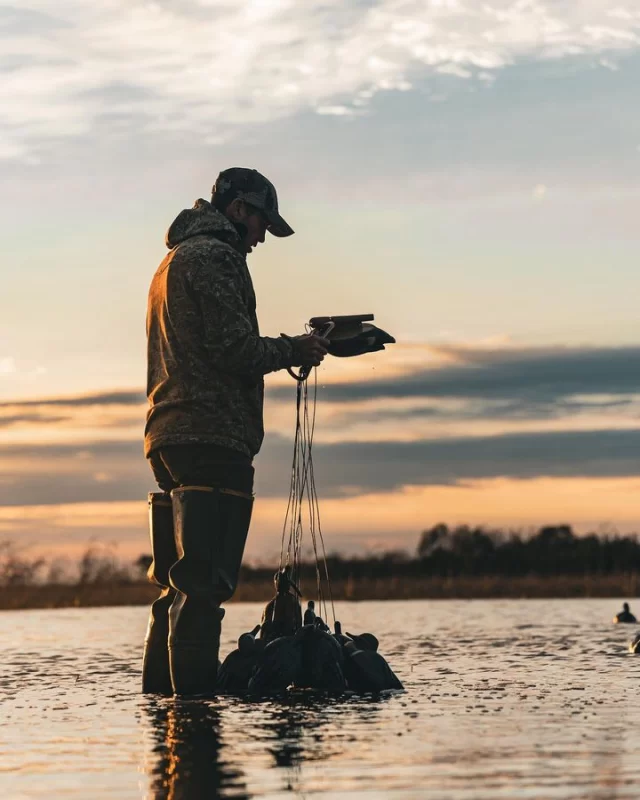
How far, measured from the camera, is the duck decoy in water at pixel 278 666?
8602mm

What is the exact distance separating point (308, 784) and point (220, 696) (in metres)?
3.30

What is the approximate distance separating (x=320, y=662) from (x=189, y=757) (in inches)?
112

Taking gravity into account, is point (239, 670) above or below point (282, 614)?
below

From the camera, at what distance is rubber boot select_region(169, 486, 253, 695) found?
8.60 m

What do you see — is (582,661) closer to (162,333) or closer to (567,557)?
(162,333)

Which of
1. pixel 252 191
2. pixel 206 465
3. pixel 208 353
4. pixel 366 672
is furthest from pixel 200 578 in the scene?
pixel 252 191

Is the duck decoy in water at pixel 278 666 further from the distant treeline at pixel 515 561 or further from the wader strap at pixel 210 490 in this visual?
the distant treeline at pixel 515 561

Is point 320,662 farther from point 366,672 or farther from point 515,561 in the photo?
point 515,561

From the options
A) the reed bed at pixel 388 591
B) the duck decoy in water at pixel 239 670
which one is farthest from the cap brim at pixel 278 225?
the reed bed at pixel 388 591

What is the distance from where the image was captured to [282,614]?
920cm

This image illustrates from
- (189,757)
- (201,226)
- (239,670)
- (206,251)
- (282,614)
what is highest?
(201,226)

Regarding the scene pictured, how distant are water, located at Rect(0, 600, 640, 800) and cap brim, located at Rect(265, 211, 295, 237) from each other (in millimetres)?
2806

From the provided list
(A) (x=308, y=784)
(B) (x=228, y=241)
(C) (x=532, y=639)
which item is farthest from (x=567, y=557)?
(A) (x=308, y=784)

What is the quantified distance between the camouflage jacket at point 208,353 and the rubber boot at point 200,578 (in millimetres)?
359
